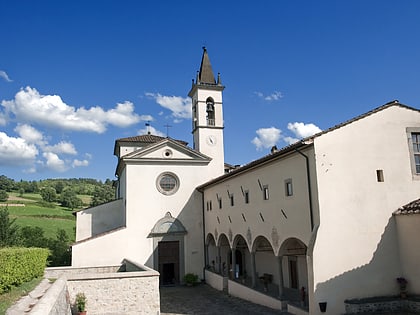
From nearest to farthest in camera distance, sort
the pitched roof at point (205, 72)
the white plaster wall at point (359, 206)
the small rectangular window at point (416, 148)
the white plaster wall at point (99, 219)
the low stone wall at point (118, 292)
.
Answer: the white plaster wall at point (359, 206), the small rectangular window at point (416, 148), the low stone wall at point (118, 292), the white plaster wall at point (99, 219), the pitched roof at point (205, 72)

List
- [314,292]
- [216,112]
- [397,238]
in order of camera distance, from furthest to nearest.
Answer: [216,112], [397,238], [314,292]

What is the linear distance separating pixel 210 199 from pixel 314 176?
13.2 metres

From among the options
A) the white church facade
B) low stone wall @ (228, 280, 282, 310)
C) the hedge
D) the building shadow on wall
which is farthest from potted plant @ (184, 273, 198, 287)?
the building shadow on wall

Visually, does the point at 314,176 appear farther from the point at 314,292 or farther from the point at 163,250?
the point at 163,250

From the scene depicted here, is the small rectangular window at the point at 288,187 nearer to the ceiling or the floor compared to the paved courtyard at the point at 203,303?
nearer to the ceiling

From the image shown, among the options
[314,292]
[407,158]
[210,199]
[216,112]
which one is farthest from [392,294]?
[216,112]

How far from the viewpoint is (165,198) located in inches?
1060

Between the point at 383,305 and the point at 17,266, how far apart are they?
40.4ft

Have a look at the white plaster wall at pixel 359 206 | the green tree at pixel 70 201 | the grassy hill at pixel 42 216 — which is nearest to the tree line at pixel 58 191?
the green tree at pixel 70 201

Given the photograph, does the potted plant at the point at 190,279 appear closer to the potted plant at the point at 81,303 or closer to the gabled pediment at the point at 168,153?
the gabled pediment at the point at 168,153

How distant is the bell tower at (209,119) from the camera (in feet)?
95.1

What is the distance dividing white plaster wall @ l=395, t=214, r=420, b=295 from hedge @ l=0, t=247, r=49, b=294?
43.3 feet

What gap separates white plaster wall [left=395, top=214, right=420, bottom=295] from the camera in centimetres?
1309

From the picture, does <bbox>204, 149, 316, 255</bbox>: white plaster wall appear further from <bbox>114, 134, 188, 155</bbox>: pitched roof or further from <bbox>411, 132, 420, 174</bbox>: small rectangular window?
<bbox>114, 134, 188, 155</bbox>: pitched roof
